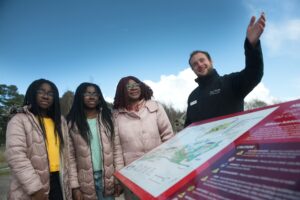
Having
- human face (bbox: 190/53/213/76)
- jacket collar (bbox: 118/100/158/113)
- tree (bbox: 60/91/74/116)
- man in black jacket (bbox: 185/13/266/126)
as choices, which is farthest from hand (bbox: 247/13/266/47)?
tree (bbox: 60/91/74/116)

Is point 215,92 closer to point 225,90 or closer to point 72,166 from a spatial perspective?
point 225,90

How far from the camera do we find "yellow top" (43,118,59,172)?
3.10 m

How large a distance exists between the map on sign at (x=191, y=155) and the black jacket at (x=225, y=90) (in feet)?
3.18

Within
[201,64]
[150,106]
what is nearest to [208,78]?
[201,64]

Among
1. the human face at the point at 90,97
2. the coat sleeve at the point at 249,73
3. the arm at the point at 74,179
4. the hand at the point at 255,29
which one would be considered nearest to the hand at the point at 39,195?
the arm at the point at 74,179

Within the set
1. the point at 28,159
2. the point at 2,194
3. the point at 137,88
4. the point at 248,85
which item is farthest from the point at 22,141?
the point at 2,194

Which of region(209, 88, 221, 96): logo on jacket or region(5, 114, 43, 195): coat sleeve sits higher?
region(209, 88, 221, 96): logo on jacket

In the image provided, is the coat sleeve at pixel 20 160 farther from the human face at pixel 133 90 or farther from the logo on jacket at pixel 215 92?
the logo on jacket at pixel 215 92

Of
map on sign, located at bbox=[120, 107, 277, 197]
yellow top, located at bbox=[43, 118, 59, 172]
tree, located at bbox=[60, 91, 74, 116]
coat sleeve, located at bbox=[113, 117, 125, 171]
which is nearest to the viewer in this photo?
map on sign, located at bbox=[120, 107, 277, 197]

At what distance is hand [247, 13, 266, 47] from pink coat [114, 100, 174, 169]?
1.46 m

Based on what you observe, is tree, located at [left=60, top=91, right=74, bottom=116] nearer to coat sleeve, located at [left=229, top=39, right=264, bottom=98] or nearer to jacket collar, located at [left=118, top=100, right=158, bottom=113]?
jacket collar, located at [left=118, top=100, right=158, bottom=113]

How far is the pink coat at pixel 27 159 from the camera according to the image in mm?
2783

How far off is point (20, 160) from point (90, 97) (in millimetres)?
1065

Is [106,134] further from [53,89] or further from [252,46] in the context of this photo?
[252,46]
